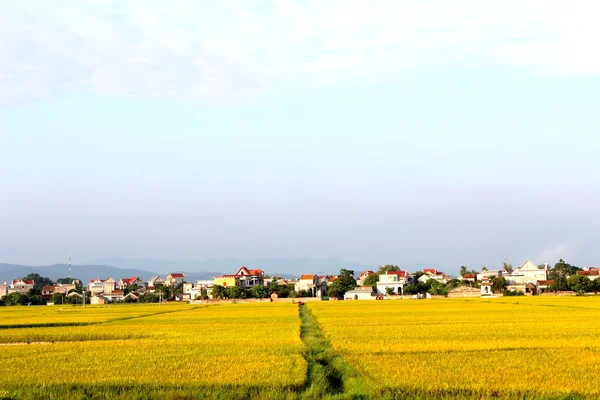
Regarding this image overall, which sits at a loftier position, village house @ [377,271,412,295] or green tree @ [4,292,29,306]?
village house @ [377,271,412,295]

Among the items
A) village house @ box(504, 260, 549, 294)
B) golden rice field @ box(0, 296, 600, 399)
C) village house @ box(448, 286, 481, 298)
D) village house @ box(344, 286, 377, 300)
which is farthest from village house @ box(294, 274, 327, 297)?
golden rice field @ box(0, 296, 600, 399)

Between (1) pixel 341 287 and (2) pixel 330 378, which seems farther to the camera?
(1) pixel 341 287

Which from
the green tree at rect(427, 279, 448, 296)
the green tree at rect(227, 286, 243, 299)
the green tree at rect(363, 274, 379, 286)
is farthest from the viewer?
the green tree at rect(363, 274, 379, 286)

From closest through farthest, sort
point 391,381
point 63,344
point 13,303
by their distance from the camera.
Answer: point 391,381
point 63,344
point 13,303

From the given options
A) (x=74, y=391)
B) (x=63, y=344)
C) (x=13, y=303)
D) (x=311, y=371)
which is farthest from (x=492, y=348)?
(x=13, y=303)

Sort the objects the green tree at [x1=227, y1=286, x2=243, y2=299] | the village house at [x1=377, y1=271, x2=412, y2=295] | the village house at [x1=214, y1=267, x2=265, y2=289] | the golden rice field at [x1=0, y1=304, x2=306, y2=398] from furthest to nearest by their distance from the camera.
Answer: the village house at [x1=214, y1=267, x2=265, y2=289] < the village house at [x1=377, y1=271, x2=412, y2=295] < the green tree at [x1=227, y1=286, x2=243, y2=299] < the golden rice field at [x1=0, y1=304, x2=306, y2=398]

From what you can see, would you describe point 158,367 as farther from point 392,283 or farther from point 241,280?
point 241,280

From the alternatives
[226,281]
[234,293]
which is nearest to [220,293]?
[234,293]

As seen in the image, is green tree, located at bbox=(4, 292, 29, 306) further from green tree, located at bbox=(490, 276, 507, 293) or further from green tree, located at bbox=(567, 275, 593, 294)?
green tree, located at bbox=(567, 275, 593, 294)

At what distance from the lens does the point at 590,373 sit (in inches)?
651

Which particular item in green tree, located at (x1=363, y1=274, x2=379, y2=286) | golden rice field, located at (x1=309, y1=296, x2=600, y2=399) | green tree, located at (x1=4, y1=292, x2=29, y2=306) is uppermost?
green tree, located at (x1=363, y1=274, x2=379, y2=286)

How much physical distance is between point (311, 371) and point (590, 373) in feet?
22.7

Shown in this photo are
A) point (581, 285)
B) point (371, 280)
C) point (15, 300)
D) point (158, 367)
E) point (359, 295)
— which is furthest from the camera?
point (371, 280)

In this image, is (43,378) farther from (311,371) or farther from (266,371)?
(311,371)
